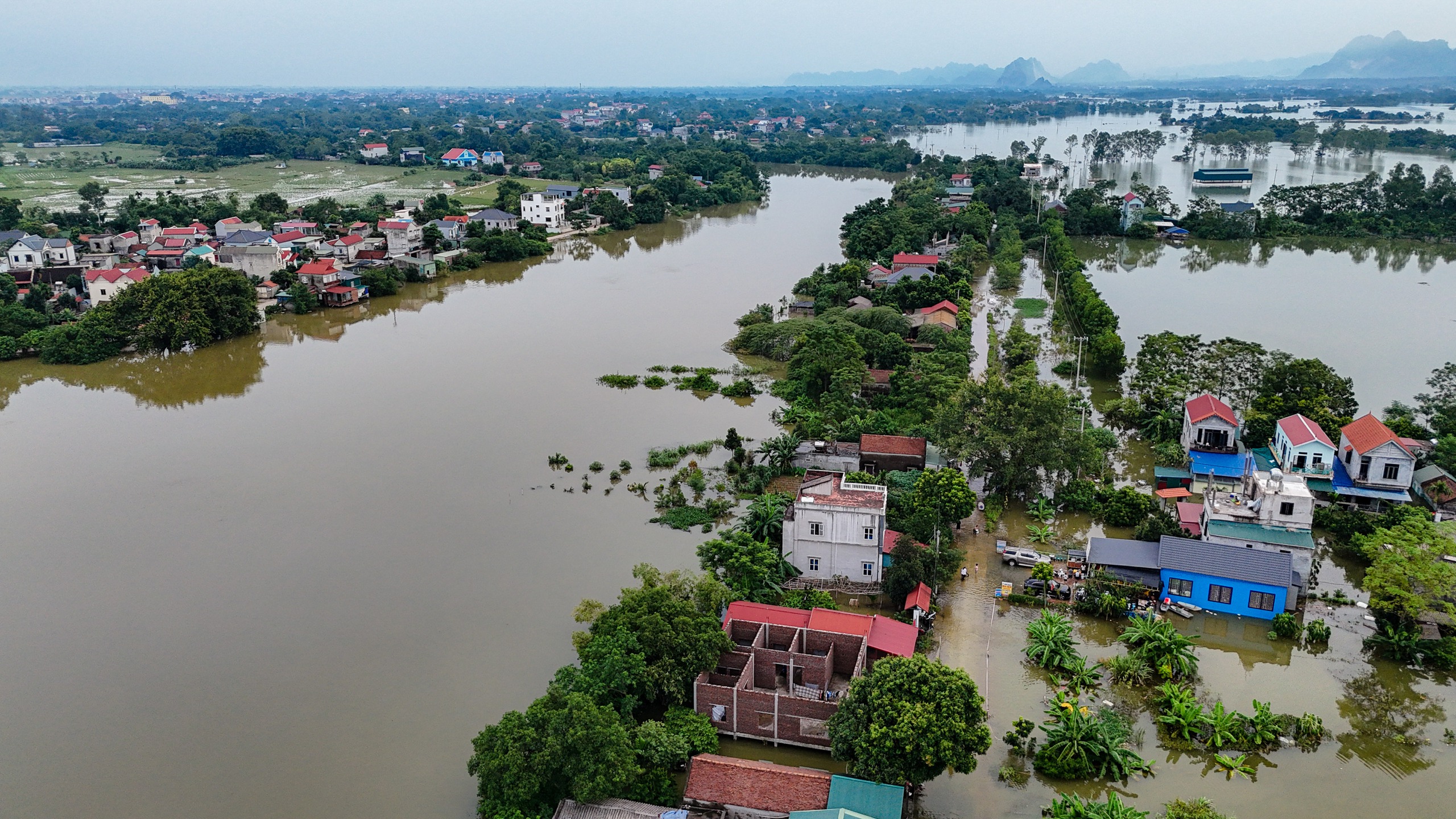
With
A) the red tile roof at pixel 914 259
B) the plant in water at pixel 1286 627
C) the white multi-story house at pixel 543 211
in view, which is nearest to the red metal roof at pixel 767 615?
the plant in water at pixel 1286 627

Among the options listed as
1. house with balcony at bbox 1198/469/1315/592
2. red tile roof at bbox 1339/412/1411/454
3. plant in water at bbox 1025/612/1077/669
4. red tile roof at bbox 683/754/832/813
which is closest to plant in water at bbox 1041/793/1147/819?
red tile roof at bbox 683/754/832/813

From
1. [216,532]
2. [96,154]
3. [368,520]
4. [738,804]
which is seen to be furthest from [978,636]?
[96,154]

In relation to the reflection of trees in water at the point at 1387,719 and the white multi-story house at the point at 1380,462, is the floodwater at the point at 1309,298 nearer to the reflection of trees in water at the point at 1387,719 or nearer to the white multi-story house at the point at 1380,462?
the white multi-story house at the point at 1380,462

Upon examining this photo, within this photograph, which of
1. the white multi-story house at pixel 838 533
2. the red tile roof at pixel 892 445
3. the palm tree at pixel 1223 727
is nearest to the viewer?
the palm tree at pixel 1223 727

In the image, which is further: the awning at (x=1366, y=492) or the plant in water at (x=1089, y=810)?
the awning at (x=1366, y=492)

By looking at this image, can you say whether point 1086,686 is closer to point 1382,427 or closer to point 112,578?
point 1382,427

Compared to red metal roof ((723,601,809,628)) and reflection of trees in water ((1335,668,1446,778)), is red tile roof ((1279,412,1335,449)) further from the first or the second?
red metal roof ((723,601,809,628))

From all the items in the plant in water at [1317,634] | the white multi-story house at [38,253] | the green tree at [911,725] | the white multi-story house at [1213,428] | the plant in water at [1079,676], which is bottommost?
the plant in water at [1079,676]

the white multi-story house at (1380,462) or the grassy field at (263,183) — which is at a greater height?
the grassy field at (263,183)
